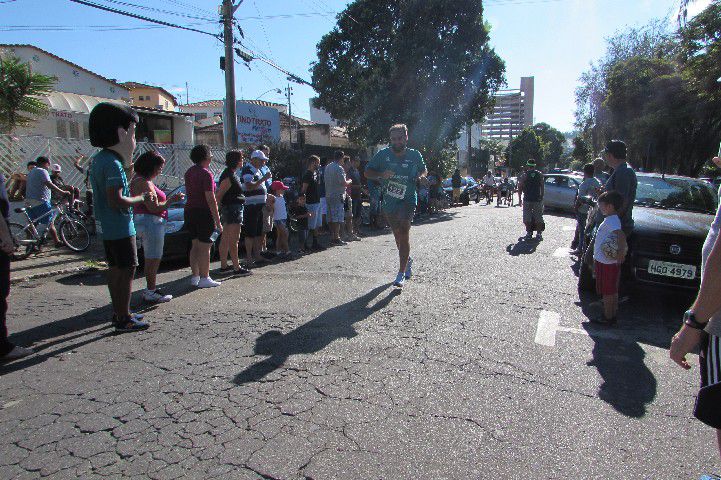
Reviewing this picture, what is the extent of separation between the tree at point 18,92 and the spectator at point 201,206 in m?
7.09

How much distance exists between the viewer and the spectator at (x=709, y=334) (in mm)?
1764

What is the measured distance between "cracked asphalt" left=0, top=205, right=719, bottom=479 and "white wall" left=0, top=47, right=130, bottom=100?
95.6ft

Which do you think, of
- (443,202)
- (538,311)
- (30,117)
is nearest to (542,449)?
(538,311)

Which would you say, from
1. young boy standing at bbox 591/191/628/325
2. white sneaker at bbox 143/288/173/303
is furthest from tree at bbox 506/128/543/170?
white sneaker at bbox 143/288/173/303

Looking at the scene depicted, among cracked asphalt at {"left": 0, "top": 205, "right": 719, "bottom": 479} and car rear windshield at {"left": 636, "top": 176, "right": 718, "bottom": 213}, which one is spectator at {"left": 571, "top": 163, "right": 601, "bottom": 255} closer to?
car rear windshield at {"left": 636, "top": 176, "right": 718, "bottom": 213}

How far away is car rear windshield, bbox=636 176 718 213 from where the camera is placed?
21.0 ft

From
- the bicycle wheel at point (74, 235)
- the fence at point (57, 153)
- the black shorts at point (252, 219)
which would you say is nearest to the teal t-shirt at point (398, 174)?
the black shorts at point (252, 219)

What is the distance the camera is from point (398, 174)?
6191 mm

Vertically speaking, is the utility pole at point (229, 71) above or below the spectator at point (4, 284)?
above

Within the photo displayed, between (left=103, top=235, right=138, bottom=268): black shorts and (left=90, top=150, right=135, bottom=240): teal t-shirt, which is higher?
(left=90, top=150, right=135, bottom=240): teal t-shirt

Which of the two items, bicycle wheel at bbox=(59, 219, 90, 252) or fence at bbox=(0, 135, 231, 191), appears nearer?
bicycle wheel at bbox=(59, 219, 90, 252)

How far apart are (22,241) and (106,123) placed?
555cm

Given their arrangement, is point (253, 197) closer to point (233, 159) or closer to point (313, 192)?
point (233, 159)

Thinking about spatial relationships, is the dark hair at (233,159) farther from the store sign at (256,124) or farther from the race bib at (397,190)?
the store sign at (256,124)
